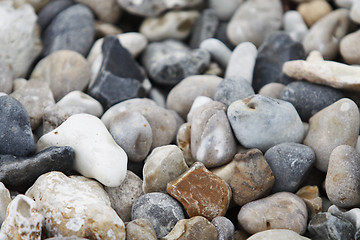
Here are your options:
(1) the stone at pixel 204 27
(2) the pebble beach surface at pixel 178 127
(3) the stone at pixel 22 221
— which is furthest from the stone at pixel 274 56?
(3) the stone at pixel 22 221

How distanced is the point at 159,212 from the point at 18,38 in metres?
1.37

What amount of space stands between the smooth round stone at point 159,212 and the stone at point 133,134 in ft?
0.86

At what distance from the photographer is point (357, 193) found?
1.61 meters

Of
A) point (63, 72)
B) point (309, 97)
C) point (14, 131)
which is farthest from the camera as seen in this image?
point (63, 72)

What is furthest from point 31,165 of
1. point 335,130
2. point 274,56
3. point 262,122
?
point 274,56

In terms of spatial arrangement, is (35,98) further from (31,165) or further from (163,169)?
(163,169)

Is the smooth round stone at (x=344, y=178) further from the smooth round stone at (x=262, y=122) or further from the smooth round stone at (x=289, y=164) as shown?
the smooth round stone at (x=262, y=122)

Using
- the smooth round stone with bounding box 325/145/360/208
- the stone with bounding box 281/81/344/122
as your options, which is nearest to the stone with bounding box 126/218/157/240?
the smooth round stone with bounding box 325/145/360/208

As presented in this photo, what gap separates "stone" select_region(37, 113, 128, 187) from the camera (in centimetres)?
169

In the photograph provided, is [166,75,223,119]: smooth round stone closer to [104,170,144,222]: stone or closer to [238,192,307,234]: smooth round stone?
[104,170,144,222]: stone

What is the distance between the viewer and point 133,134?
184cm

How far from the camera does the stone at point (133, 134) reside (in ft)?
A: 6.05

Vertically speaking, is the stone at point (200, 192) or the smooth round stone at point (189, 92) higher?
the smooth round stone at point (189, 92)

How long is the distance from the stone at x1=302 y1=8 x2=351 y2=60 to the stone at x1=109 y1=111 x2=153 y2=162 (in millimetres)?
1124
